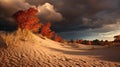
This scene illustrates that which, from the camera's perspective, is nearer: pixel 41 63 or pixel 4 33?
pixel 41 63

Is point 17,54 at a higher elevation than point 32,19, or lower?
lower

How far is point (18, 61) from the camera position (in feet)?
52.0

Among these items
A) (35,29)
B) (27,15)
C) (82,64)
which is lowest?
(82,64)

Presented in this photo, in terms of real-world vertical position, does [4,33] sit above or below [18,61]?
above

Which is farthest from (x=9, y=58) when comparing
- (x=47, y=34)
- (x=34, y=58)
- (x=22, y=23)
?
(x=47, y=34)

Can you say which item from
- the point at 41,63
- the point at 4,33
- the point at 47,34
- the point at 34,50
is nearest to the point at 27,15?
the point at 47,34

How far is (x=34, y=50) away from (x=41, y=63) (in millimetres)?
3704

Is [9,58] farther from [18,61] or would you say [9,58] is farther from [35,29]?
[35,29]

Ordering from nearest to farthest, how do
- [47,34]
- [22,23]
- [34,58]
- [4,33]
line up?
[34,58], [4,33], [22,23], [47,34]

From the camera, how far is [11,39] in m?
20.3

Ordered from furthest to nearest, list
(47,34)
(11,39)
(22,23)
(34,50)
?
(47,34), (22,23), (11,39), (34,50)

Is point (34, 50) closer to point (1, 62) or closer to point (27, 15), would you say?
point (1, 62)

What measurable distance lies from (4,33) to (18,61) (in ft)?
23.5

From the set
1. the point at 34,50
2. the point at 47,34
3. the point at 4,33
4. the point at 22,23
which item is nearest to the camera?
the point at 34,50
